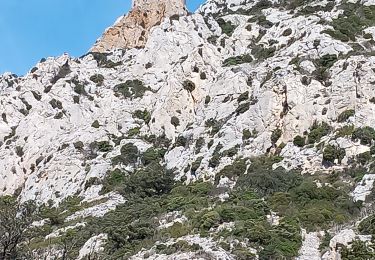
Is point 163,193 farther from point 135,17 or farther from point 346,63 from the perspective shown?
point 135,17

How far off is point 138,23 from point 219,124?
40.4m

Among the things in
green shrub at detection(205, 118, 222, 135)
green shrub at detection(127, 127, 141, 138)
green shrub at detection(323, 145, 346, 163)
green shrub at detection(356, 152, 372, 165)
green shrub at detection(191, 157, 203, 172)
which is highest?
green shrub at detection(127, 127, 141, 138)

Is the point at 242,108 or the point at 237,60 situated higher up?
the point at 237,60

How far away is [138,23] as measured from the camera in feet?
285

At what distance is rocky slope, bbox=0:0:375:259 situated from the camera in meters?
33.6

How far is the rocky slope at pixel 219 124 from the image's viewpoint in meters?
33.6

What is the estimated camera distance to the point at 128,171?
168 feet

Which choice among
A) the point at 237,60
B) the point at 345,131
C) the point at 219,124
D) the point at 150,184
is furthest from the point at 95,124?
the point at 345,131

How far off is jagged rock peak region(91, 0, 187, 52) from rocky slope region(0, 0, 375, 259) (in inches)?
255

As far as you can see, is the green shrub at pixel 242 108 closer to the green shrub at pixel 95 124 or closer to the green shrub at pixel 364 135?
the green shrub at pixel 364 135

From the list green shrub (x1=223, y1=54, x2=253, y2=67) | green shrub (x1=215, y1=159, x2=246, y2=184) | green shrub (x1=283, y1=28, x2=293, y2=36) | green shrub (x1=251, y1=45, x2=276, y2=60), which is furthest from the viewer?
green shrub (x1=283, y1=28, x2=293, y2=36)

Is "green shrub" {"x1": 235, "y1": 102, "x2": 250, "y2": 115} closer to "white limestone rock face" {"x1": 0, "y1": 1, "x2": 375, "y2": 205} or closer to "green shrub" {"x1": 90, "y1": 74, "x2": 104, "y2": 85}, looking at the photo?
"white limestone rock face" {"x1": 0, "y1": 1, "x2": 375, "y2": 205}

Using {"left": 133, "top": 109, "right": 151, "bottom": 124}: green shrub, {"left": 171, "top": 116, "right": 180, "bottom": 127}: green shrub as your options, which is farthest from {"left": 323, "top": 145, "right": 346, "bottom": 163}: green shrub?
{"left": 133, "top": 109, "right": 151, "bottom": 124}: green shrub

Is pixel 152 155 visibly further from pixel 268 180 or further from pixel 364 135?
pixel 364 135
